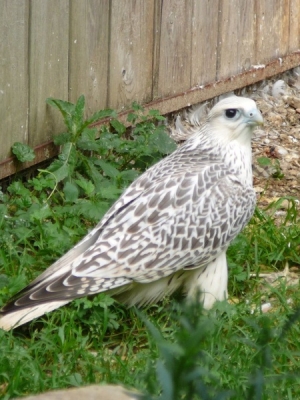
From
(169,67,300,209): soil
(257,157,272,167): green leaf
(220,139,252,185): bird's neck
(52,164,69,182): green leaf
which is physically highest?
(220,139,252,185): bird's neck

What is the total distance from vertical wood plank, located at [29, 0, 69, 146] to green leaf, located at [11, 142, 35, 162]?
0.52 feet

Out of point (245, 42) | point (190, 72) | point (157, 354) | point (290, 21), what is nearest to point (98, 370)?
point (157, 354)

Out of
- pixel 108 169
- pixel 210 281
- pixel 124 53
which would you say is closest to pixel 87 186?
pixel 108 169

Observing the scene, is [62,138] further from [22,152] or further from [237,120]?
[237,120]

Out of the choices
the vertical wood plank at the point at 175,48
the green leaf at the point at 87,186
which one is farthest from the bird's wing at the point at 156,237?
the vertical wood plank at the point at 175,48

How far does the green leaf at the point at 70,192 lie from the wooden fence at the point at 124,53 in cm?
27

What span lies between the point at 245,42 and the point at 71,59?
90.3 inches

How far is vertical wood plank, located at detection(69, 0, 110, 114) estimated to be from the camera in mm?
5184

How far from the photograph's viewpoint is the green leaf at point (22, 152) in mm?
4828

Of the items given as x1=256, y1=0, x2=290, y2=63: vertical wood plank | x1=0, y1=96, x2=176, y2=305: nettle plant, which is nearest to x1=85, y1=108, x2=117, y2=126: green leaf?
x1=0, y1=96, x2=176, y2=305: nettle plant

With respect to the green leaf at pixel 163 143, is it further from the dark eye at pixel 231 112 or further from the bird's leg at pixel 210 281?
the bird's leg at pixel 210 281

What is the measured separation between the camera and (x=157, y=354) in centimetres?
358

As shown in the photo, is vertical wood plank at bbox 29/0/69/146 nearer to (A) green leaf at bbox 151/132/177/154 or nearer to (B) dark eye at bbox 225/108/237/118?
(A) green leaf at bbox 151/132/177/154

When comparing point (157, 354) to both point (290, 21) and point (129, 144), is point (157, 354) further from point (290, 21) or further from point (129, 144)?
point (290, 21)
